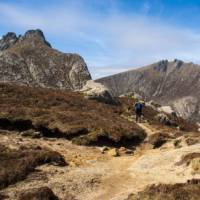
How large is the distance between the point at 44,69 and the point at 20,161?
219 ft

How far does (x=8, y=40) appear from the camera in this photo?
521 feet

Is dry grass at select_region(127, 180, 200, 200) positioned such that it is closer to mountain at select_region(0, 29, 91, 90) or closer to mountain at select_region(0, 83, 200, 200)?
mountain at select_region(0, 83, 200, 200)

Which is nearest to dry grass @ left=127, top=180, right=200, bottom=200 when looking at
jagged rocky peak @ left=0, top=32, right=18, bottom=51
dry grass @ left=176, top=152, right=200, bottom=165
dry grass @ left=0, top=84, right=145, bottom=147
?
dry grass @ left=176, top=152, right=200, bottom=165

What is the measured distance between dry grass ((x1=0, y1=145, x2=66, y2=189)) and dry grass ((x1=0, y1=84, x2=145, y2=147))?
8114 mm

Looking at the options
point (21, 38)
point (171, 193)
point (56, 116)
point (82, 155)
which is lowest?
point (82, 155)

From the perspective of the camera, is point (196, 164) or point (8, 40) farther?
point (8, 40)

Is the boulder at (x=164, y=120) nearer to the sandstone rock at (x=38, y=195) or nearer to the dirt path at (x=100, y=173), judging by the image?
the dirt path at (x=100, y=173)

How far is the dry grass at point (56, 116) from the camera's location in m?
35.6

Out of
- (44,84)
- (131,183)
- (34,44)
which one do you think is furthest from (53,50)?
(131,183)

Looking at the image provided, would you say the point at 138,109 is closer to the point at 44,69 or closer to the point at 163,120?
the point at 163,120

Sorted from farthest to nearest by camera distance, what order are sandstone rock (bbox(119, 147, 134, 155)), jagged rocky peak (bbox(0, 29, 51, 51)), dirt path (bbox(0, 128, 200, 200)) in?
jagged rocky peak (bbox(0, 29, 51, 51)) → sandstone rock (bbox(119, 147, 134, 155)) → dirt path (bbox(0, 128, 200, 200))

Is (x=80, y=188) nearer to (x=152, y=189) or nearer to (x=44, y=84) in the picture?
(x=152, y=189)

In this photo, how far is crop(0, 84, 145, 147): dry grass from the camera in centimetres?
3559

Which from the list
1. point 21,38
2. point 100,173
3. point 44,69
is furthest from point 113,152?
point 21,38
